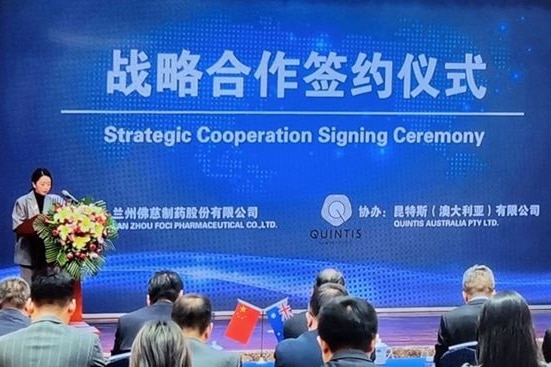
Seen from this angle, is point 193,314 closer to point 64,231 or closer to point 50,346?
point 50,346

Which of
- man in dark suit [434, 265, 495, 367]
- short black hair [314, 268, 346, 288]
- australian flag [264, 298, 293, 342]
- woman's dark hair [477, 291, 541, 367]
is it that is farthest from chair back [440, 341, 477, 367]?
australian flag [264, 298, 293, 342]

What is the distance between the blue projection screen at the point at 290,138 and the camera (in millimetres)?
6602

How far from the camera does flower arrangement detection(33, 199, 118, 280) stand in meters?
5.47

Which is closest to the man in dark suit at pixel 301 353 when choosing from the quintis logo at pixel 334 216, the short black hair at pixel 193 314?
the short black hair at pixel 193 314

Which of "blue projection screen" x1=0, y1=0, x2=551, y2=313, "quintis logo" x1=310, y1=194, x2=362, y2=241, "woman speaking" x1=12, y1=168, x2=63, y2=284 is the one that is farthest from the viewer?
"quintis logo" x1=310, y1=194, x2=362, y2=241

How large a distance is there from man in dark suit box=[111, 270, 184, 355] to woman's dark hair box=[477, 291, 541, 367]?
5.03 feet

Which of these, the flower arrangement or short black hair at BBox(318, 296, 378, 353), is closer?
short black hair at BBox(318, 296, 378, 353)

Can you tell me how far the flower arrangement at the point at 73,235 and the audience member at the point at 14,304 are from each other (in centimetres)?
175

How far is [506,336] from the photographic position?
2559 mm

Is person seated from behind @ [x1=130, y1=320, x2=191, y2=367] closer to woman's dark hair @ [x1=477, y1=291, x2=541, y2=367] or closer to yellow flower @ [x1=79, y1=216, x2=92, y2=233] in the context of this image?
woman's dark hair @ [x1=477, y1=291, x2=541, y2=367]

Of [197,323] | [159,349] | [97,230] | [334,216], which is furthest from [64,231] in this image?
[159,349]

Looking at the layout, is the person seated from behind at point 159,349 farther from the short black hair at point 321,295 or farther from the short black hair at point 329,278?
the short black hair at point 329,278

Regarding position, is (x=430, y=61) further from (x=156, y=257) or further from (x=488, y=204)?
(x=156, y=257)

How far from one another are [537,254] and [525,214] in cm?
33
